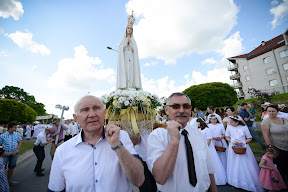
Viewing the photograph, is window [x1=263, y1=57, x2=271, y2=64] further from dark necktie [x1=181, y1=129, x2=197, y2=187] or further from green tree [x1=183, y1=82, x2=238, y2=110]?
dark necktie [x1=181, y1=129, x2=197, y2=187]

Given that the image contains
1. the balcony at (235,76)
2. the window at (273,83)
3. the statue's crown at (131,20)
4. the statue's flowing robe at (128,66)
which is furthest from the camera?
the balcony at (235,76)

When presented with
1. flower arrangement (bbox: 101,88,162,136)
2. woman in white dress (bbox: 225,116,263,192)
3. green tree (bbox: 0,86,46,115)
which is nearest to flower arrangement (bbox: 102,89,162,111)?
flower arrangement (bbox: 101,88,162,136)

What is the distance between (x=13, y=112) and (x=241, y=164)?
35.3m

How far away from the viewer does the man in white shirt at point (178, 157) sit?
154cm

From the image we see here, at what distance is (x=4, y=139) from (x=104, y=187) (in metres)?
6.20

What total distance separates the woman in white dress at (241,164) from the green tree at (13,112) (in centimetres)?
3465

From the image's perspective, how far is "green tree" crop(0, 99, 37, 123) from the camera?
24766mm

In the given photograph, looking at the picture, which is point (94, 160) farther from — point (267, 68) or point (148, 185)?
point (267, 68)

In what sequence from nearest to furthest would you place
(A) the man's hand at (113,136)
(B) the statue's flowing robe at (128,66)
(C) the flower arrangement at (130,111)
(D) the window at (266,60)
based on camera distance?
(A) the man's hand at (113,136) → (C) the flower arrangement at (130,111) → (B) the statue's flowing robe at (128,66) → (D) the window at (266,60)

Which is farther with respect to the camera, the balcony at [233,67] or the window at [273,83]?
the balcony at [233,67]

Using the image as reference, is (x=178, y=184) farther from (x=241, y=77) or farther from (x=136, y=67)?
(x=241, y=77)

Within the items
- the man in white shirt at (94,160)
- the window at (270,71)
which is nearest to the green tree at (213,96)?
the window at (270,71)

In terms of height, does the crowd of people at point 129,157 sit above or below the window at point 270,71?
below

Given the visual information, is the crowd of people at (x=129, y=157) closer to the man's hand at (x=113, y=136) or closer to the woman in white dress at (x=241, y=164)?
the man's hand at (x=113, y=136)
